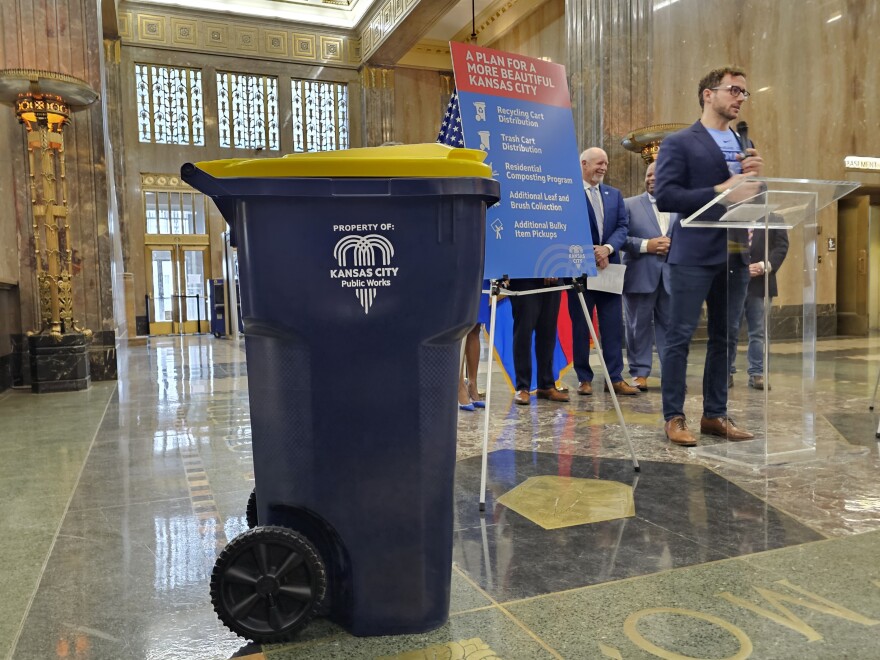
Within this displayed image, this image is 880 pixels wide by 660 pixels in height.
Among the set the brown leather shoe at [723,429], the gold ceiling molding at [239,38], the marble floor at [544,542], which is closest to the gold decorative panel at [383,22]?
the gold ceiling molding at [239,38]

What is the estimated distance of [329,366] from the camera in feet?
4.50

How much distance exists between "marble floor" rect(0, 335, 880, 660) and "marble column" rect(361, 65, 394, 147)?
1321 centimetres

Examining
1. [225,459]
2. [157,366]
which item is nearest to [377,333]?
[225,459]

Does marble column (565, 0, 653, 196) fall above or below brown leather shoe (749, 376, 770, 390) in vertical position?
above

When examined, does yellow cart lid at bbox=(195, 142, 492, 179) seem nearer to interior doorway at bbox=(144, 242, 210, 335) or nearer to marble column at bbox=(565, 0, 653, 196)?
marble column at bbox=(565, 0, 653, 196)

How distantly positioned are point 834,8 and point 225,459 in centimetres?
1071

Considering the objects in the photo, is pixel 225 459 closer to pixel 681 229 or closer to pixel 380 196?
pixel 380 196

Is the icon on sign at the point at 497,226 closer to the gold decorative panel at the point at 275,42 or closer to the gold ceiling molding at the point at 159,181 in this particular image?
the gold ceiling molding at the point at 159,181

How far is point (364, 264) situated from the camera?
1.36 metres

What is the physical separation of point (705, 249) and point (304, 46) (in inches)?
580

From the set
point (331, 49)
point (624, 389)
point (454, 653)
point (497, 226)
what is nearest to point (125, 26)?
point (331, 49)

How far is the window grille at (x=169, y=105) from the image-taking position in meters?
15.1

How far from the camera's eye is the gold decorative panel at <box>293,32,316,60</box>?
1566cm

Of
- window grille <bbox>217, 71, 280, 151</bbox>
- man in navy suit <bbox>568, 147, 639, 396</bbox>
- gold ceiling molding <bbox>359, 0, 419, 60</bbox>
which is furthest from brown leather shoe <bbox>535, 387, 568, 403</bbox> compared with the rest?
window grille <bbox>217, 71, 280, 151</bbox>
